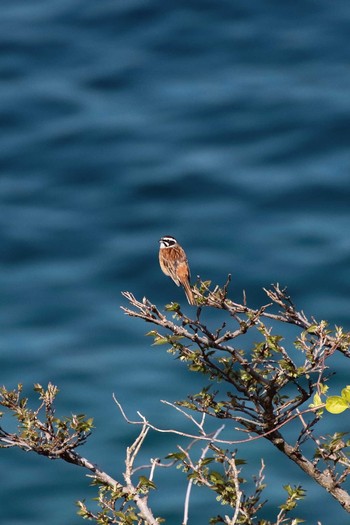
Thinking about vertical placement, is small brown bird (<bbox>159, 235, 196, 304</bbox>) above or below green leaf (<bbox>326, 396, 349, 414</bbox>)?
above

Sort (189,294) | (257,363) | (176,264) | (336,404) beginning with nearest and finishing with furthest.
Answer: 1. (336,404)
2. (257,363)
3. (189,294)
4. (176,264)

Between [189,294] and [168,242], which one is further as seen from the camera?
[168,242]

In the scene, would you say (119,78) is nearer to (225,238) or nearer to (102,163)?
(102,163)

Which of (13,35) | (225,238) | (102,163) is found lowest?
(225,238)

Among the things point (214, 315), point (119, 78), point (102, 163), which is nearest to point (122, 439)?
point (214, 315)

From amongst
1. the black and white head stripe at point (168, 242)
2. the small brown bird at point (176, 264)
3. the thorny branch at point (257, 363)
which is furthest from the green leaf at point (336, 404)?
the black and white head stripe at point (168, 242)

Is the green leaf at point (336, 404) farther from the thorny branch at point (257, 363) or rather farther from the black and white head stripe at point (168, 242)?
the black and white head stripe at point (168, 242)

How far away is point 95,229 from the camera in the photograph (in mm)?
30203

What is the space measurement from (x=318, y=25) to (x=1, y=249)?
11947 millimetres

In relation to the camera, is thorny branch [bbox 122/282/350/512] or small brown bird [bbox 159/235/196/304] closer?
thorny branch [bbox 122/282/350/512]

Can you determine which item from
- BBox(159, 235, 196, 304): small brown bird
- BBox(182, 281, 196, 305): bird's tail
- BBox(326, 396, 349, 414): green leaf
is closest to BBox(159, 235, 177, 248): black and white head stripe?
BBox(159, 235, 196, 304): small brown bird

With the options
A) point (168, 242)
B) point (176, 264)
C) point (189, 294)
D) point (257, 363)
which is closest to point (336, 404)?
point (257, 363)

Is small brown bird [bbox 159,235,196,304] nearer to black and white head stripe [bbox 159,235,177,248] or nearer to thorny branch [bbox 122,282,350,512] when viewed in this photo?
black and white head stripe [bbox 159,235,177,248]

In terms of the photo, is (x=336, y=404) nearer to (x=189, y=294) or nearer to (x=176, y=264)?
(x=189, y=294)
